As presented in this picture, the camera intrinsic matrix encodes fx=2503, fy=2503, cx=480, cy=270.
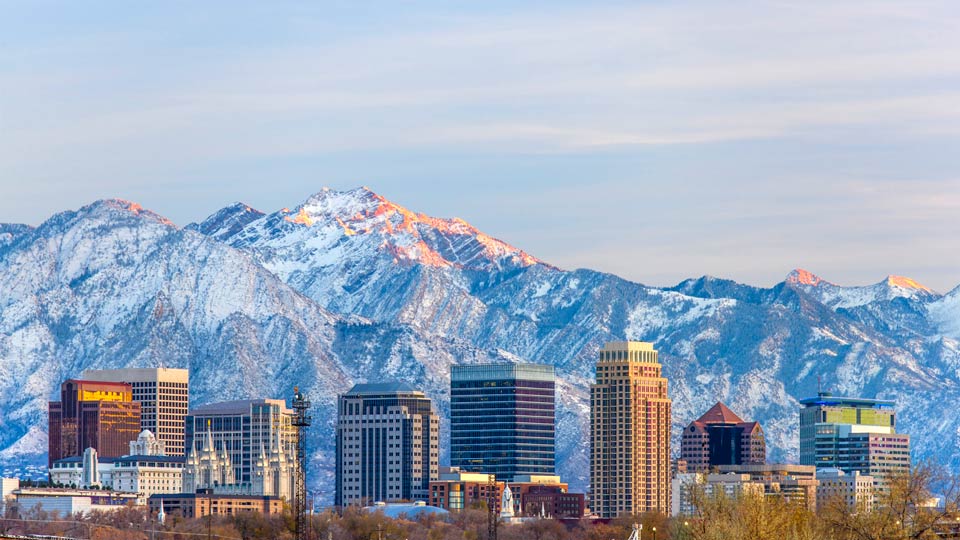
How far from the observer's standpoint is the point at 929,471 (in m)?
195

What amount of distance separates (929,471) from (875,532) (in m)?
6.34

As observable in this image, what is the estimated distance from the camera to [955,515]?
182000 mm

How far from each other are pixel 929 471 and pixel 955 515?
42.5 feet

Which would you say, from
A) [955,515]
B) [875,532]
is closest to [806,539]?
[875,532]

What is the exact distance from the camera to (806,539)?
19950 centimetres

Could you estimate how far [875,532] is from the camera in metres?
195

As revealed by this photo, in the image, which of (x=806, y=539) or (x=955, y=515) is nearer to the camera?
(x=955, y=515)

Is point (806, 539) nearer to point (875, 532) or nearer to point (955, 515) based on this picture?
point (875, 532)

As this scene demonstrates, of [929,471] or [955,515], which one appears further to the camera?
[929,471]

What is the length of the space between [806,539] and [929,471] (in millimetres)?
11676

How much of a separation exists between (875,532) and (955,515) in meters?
13.6
